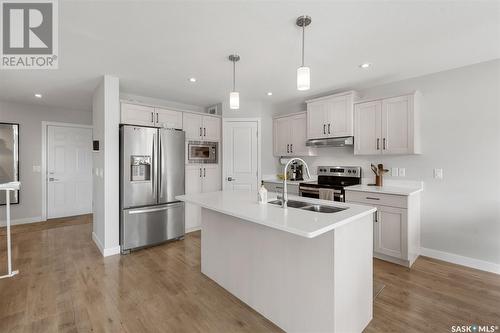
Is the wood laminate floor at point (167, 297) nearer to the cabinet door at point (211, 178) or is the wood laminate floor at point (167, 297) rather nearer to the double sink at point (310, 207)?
the double sink at point (310, 207)

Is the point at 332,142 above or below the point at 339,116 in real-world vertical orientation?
below

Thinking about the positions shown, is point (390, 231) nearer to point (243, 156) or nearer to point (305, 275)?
point (305, 275)

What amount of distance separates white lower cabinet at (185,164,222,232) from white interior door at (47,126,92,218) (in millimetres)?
3115

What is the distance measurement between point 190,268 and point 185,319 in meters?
0.93

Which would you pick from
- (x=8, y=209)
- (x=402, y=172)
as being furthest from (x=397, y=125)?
(x=8, y=209)

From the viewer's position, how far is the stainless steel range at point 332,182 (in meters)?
3.46

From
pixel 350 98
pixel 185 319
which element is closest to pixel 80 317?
pixel 185 319

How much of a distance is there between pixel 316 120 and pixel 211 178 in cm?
220

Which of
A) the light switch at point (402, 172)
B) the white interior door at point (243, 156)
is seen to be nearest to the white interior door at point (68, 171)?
the white interior door at point (243, 156)

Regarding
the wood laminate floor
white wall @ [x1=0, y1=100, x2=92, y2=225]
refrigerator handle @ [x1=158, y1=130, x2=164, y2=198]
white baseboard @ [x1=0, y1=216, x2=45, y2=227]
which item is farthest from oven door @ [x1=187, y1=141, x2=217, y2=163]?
white baseboard @ [x1=0, y1=216, x2=45, y2=227]

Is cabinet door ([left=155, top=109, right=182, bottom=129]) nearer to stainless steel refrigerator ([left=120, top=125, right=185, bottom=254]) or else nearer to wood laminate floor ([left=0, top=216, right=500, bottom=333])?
stainless steel refrigerator ([left=120, top=125, right=185, bottom=254])

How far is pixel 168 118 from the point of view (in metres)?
3.94

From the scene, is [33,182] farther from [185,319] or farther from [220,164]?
[185,319]

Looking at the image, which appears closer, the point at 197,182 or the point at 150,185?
the point at 150,185
